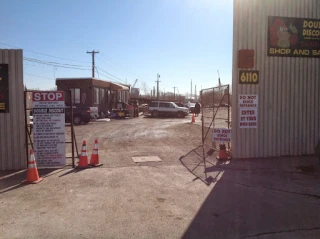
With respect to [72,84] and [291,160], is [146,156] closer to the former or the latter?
[291,160]

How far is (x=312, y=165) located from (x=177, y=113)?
25.9 metres

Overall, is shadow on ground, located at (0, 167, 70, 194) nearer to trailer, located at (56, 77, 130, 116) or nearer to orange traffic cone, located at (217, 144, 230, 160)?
orange traffic cone, located at (217, 144, 230, 160)

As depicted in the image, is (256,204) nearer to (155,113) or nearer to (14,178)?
(14,178)

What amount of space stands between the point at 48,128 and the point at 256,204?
5.75 m

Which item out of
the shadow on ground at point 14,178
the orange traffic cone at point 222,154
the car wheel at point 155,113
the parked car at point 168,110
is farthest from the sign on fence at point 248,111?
the car wheel at point 155,113

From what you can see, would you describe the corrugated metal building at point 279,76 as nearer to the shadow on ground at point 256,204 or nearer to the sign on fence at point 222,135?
the sign on fence at point 222,135

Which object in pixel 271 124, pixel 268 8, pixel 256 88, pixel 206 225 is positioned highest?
pixel 268 8

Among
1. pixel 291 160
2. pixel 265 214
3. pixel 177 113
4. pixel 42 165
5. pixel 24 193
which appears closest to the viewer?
pixel 265 214

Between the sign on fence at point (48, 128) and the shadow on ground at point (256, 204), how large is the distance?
12.2ft

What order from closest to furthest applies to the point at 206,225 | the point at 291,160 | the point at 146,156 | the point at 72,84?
the point at 206,225 < the point at 291,160 < the point at 146,156 < the point at 72,84

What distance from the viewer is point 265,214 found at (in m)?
5.18

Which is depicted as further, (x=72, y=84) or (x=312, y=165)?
(x=72, y=84)

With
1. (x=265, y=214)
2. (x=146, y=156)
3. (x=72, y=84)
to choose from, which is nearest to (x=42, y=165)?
(x=146, y=156)

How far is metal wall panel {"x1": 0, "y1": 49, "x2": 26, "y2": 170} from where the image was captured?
8.29 m
